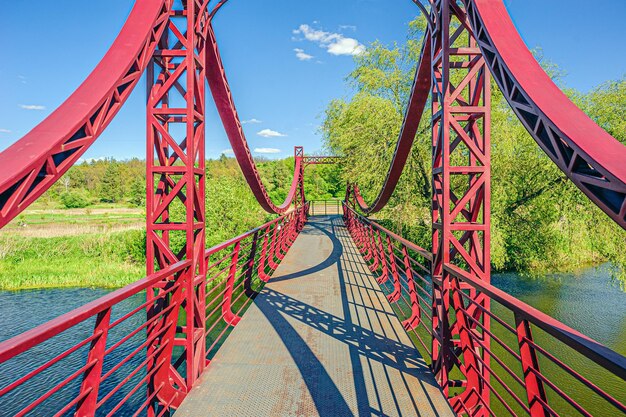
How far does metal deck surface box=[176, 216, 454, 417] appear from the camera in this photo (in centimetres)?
236

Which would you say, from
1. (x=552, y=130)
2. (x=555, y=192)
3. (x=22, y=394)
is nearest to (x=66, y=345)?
(x=22, y=394)

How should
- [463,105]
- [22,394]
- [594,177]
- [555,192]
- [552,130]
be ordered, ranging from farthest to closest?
[555,192] < [22,394] < [463,105] < [552,130] < [594,177]

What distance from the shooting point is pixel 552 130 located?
1.67 meters

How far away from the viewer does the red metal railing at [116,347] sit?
150 cm

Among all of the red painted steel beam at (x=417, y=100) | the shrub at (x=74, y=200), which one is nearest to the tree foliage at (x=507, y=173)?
the red painted steel beam at (x=417, y=100)

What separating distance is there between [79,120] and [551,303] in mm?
12267

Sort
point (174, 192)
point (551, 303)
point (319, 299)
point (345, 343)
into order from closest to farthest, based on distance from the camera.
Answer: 1. point (174, 192)
2. point (345, 343)
3. point (319, 299)
4. point (551, 303)

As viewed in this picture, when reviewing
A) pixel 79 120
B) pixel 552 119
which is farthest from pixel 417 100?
pixel 79 120

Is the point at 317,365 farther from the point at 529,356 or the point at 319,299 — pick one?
the point at 319,299

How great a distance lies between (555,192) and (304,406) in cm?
1036

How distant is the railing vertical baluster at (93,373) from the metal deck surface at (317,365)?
0.76 metres

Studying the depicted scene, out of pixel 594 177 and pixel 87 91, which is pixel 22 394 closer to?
pixel 87 91

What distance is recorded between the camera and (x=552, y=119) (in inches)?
65.6

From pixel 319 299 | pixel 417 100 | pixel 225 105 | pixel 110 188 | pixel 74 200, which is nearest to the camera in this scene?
pixel 417 100
